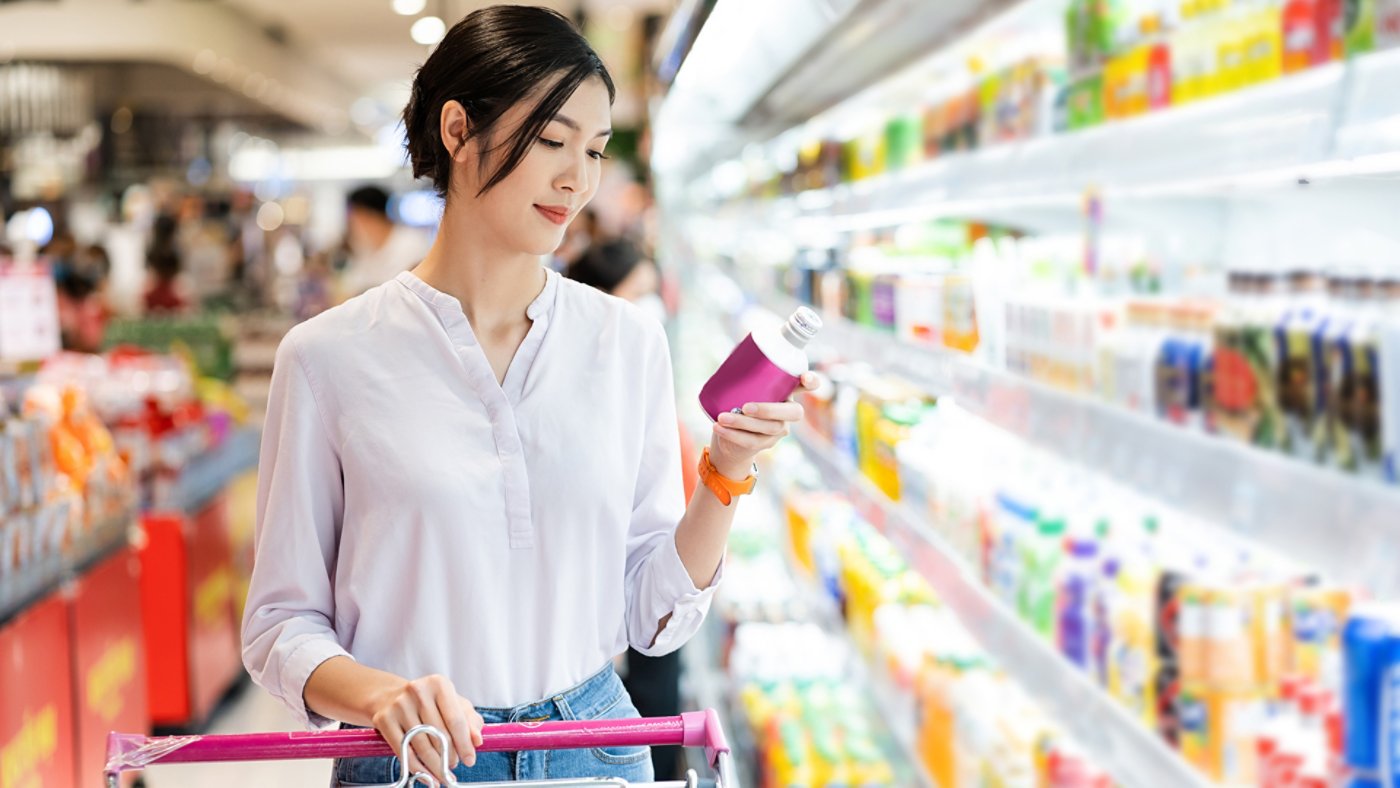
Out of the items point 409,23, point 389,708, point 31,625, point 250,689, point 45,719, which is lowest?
point 250,689

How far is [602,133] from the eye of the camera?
5.24 ft

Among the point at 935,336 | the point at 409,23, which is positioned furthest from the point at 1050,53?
the point at 409,23

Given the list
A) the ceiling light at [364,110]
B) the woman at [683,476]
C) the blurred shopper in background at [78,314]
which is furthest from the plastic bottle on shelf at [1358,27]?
the ceiling light at [364,110]

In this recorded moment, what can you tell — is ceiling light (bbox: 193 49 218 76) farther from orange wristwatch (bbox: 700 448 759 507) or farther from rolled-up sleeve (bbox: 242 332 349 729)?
orange wristwatch (bbox: 700 448 759 507)

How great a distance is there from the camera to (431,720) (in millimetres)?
1333

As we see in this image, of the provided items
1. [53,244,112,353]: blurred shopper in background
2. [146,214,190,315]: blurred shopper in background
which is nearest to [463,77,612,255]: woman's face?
[53,244,112,353]: blurred shopper in background

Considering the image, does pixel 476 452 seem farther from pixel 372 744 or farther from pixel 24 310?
pixel 24 310

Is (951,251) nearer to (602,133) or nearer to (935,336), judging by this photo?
(935,336)

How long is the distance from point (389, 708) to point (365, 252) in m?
6.14

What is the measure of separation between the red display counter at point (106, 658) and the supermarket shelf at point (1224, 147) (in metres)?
2.82

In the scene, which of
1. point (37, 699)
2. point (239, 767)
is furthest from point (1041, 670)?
point (239, 767)

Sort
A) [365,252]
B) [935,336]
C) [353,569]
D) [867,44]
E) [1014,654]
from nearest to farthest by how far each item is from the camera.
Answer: [353,569] → [1014,654] → [935,336] → [867,44] → [365,252]

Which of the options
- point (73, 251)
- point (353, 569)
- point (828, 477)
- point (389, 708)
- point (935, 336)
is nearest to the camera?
point (389, 708)

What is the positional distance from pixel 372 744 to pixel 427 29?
1260cm
